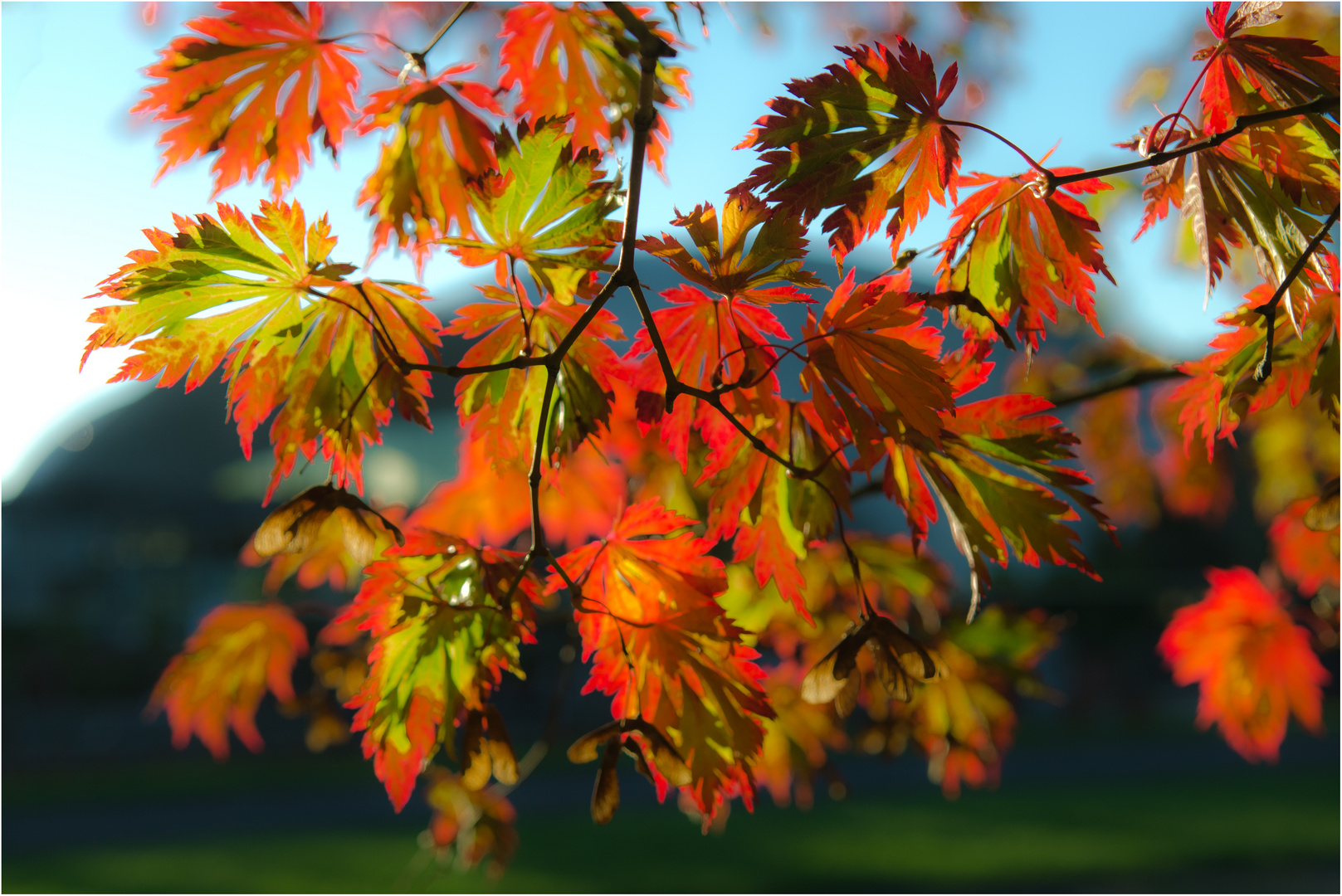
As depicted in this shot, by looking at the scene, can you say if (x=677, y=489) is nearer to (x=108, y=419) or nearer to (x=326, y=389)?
(x=326, y=389)

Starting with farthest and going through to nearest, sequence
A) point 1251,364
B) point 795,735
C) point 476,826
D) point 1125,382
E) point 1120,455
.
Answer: point 1120,455 < point 795,735 < point 476,826 < point 1125,382 < point 1251,364

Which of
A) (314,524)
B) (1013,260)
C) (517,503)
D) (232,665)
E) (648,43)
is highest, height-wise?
(648,43)

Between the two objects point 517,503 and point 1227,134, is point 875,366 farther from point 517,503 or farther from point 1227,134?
point 517,503

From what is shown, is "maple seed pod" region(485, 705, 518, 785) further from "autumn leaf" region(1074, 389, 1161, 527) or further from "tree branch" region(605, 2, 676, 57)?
"autumn leaf" region(1074, 389, 1161, 527)

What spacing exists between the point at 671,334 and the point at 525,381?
0.19 metres

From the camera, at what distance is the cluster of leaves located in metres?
0.99

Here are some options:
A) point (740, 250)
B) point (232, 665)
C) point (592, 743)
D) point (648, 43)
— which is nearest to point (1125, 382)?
point (740, 250)

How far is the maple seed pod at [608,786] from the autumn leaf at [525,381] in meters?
0.31

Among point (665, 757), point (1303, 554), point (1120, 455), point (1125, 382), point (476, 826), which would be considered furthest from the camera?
point (1120, 455)

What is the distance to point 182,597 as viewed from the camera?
45.6ft

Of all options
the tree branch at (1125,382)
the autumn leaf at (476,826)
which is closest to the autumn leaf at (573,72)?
the tree branch at (1125,382)

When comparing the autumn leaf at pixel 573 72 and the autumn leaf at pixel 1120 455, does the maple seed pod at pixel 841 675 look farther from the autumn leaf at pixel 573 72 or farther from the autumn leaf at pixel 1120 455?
the autumn leaf at pixel 1120 455

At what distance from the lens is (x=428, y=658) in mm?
1027

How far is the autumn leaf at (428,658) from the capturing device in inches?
39.8
